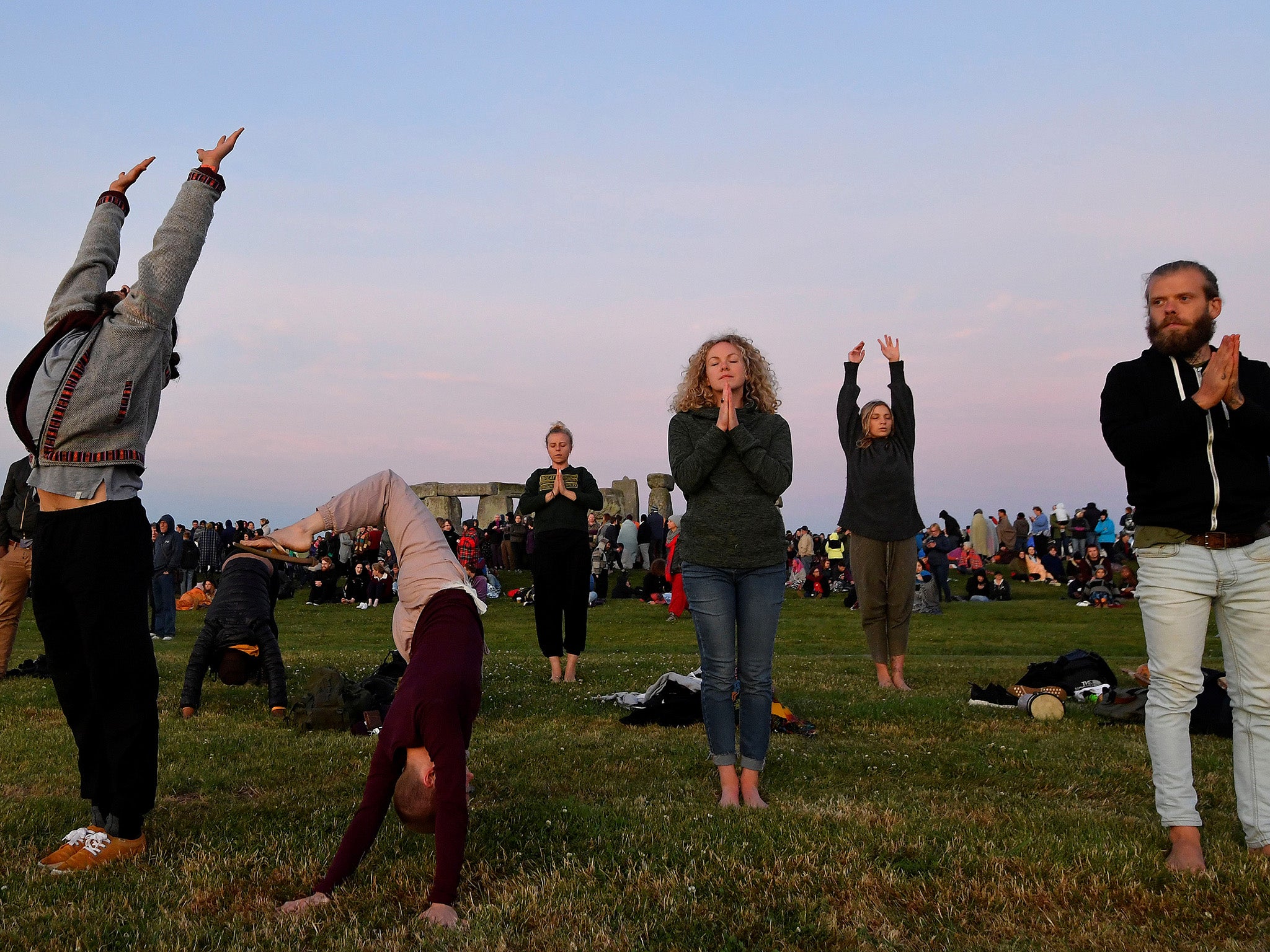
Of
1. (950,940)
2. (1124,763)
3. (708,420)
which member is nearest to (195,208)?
(708,420)

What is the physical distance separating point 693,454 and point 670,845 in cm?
206

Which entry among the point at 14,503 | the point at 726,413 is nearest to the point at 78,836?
the point at 726,413

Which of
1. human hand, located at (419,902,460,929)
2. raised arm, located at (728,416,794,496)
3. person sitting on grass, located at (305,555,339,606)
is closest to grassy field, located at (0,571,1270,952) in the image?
human hand, located at (419,902,460,929)

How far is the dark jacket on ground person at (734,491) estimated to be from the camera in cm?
529

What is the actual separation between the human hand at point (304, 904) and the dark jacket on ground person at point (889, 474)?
6.73 m

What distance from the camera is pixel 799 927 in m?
3.55

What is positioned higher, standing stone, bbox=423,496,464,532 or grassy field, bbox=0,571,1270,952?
standing stone, bbox=423,496,464,532

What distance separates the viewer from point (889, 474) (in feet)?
30.6

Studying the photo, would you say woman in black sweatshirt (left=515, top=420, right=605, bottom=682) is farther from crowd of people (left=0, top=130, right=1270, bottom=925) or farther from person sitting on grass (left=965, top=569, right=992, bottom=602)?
person sitting on grass (left=965, top=569, right=992, bottom=602)

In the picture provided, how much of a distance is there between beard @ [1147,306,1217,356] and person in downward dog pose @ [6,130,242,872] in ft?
15.0

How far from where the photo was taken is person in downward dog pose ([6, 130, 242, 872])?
4.34m

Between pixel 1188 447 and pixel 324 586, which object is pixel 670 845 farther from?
pixel 324 586

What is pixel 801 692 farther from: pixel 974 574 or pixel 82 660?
pixel 974 574

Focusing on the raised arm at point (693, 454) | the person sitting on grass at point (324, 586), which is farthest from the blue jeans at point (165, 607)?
the raised arm at point (693, 454)
